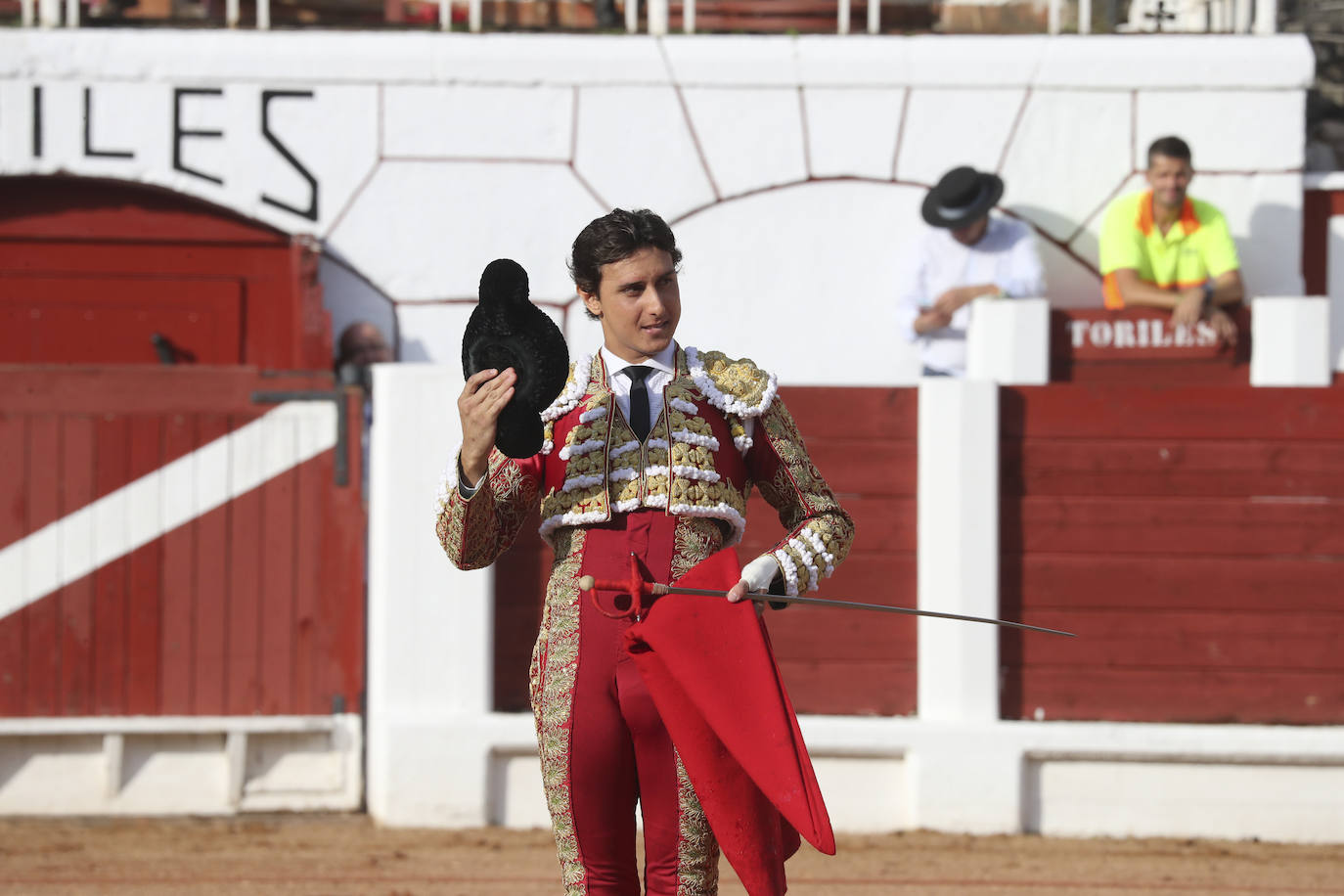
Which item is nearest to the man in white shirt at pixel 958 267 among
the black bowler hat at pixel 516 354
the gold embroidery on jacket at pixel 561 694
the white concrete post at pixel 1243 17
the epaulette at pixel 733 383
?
the white concrete post at pixel 1243 17

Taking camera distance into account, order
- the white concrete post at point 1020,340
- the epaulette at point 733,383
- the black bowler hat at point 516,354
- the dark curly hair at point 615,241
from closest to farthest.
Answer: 1. the black bowler hat at point 516,354
2. the dark curly hair at point 615,241
3. the epaulette at point 733,383
4. the white concrete post at point 1020,340

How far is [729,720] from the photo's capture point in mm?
2303

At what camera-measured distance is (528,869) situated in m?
4.71

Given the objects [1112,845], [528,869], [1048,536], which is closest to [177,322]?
[528,869]

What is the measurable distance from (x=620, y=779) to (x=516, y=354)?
602 millimetres

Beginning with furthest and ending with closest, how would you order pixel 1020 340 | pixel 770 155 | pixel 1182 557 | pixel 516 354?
pixel 770 155 → pixel 1020 340 → pixel 1182 557 → pixel 516 354

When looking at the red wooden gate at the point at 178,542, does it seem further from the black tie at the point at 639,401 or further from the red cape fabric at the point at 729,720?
the red cape fabric at the point at 729,720

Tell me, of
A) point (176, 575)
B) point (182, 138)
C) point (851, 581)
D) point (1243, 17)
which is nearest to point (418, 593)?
point (176, 575)

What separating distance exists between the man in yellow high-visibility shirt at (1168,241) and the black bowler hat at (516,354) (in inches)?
157

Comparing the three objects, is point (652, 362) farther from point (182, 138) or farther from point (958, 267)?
point (182, 138)

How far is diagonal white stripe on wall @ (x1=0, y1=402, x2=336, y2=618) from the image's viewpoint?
5.40 meters

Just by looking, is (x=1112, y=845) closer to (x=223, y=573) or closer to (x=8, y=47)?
(x=223, y=573)

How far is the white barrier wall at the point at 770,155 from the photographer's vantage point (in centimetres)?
623

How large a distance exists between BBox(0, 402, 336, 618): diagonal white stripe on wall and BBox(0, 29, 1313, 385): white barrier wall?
845 mm
